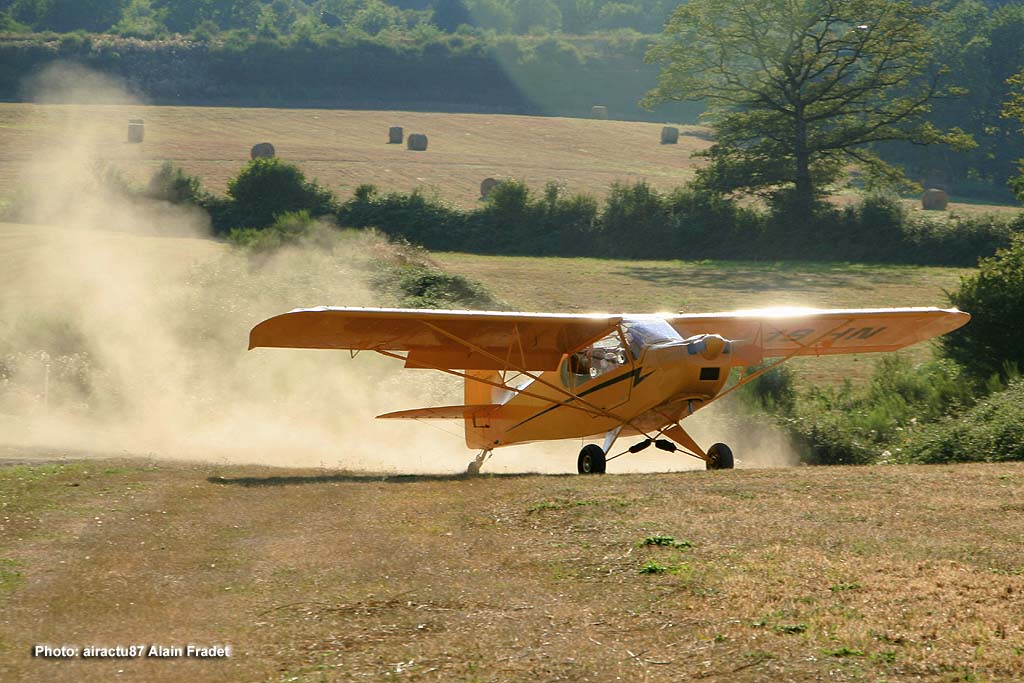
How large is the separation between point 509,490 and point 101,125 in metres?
→ 67.2

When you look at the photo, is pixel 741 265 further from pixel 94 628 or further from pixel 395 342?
pixel 94 628

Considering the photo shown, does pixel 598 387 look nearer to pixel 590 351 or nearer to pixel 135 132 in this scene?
pixel 590 351

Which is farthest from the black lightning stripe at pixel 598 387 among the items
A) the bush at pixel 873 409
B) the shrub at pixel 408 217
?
the shrub at pixel 408 217

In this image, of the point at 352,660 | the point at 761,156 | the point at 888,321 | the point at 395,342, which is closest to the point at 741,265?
the point at 761,156

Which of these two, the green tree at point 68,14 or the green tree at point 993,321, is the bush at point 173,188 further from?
the green tree at point 68,14

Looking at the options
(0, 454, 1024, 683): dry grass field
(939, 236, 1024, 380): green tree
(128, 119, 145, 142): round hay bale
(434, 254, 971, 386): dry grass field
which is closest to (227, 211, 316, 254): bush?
(434, 254, 971, 386): dry grass field

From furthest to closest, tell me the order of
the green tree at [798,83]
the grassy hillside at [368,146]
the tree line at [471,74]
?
the tree line at [471,74] < the grassy hillside at [368,146] < the green tree at [798,83]

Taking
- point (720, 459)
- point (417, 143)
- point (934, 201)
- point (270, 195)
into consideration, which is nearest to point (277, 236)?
point (270, 195)

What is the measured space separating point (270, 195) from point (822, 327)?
34288 mm

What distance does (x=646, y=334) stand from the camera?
16.2 m

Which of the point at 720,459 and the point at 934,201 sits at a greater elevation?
the point at 934,201

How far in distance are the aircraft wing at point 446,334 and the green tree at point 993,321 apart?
10863mm

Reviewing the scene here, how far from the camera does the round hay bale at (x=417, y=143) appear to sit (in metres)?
73.1

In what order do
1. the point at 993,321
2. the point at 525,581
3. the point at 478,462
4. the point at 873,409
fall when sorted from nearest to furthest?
the point at 525,581
the point at 478,462
the point at 873,409
the point at 993,321
